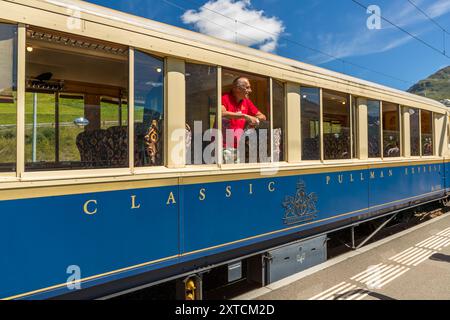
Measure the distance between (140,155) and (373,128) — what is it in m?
4.08

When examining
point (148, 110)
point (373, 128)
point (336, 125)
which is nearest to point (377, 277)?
point (336, 125)

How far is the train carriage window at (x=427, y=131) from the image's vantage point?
714 centimetres

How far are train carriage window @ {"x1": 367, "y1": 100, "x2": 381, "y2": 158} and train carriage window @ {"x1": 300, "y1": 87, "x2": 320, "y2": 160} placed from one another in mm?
1383

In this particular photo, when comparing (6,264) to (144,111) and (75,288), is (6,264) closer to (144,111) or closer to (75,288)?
(75,288)

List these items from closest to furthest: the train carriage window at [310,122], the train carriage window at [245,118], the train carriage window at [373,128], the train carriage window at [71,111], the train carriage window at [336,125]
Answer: the train carriage window at [71,111]
the train carriage window at [245,118]
the train carriage window at [310,122]
the train carriage window at [336,125]
the train carriage window at [373,128]

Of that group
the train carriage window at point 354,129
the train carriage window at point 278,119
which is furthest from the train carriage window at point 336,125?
the train carriage window at point 278,119

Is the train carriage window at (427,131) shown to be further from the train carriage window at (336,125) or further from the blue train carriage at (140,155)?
the blue train carriage at (140,155)

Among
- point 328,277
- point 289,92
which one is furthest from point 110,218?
point 328,277

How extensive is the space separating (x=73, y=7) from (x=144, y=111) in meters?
0.91

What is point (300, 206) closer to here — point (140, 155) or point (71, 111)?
point (140, 155)

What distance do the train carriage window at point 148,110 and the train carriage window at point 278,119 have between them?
1.47 metres

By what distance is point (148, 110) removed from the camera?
2961mm

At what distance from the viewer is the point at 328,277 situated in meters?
4.39

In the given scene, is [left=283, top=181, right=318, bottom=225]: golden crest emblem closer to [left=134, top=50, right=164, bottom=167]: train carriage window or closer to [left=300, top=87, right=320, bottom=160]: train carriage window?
[left=300, top=87, right=320, bottom=160]: train carriage window
